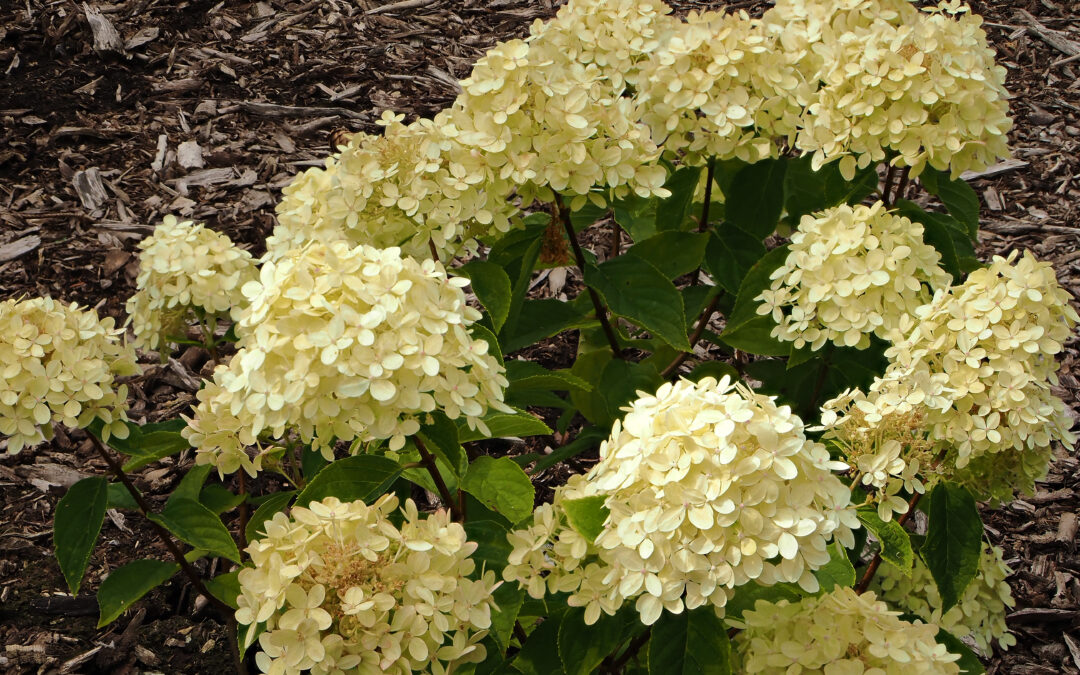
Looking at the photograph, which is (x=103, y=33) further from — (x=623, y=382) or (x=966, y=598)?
(x=966, y=598)

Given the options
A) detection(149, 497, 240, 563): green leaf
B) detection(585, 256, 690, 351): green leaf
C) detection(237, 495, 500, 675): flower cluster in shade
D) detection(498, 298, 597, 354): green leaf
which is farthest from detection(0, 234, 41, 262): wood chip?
detection(237, 495, 500, 675): flower cluster in shade

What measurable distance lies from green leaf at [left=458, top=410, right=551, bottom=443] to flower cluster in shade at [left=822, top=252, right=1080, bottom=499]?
63cm

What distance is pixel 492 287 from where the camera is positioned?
2619mm

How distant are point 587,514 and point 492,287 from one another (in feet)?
3.02

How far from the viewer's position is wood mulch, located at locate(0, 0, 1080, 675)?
3205 mm

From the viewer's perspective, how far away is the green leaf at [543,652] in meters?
2.04

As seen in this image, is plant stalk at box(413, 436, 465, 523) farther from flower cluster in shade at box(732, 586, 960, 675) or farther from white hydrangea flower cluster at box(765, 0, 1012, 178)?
white hydrangea flower cluster at box(765, 0, 1012, 178)

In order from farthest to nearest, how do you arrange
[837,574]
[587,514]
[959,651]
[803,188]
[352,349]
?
[803,188] < [959,651] < [837,574] < [587,514] < [352,349]

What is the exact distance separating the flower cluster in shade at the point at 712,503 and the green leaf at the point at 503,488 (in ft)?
1.35

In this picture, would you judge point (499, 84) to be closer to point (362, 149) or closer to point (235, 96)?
point (362, 149)

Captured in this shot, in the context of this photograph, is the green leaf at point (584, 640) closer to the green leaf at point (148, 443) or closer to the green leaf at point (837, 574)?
the green leaf at point (837, 574)

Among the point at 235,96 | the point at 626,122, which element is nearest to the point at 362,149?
the point at 626,122

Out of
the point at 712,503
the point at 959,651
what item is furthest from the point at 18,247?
the point at 959,651

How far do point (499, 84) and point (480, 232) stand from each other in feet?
1.44
